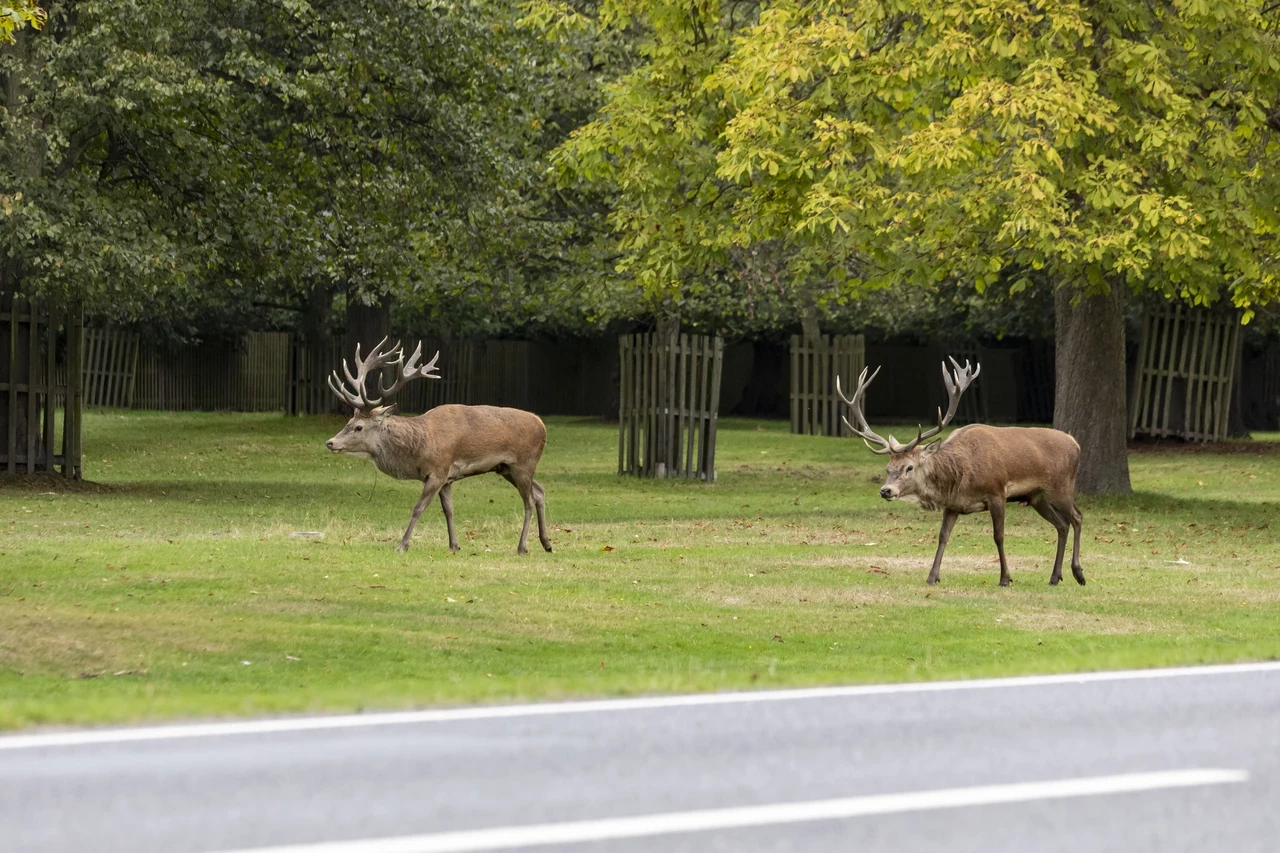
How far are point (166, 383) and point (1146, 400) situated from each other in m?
25.1

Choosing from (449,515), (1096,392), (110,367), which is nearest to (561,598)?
(449,515)

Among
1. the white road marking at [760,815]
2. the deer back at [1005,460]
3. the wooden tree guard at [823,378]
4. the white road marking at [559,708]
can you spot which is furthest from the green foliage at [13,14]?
the wooden tree guard at [823,378]

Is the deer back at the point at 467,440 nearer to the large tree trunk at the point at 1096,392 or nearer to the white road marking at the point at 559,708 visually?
the white road marking at the point at 559,708

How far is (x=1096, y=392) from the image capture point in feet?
82.5

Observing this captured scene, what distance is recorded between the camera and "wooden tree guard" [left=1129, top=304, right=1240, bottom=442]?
3744 centimetres

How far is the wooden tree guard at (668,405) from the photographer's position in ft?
95.2

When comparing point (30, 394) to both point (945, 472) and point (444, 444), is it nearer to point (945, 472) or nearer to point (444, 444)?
point (444, 444)

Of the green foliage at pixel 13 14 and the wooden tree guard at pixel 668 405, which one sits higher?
the green foliage at pixel 13 14

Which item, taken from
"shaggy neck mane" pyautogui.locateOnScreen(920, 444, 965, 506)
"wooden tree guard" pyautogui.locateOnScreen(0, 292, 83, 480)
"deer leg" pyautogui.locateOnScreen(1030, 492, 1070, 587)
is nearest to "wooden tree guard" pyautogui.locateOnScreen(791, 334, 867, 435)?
"wooden tree guard" pyautogui.locateOnScreen(0, 292, 83, 480)

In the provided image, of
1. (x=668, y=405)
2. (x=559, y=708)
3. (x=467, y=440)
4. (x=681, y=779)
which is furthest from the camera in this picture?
(x=668, y=405)

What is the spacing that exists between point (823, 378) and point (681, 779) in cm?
3500

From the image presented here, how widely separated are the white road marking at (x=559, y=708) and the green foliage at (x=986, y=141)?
1066cm

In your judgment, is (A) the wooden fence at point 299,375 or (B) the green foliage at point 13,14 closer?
(B) the green foliage at point 13,14

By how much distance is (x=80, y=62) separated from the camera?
2267 cm
